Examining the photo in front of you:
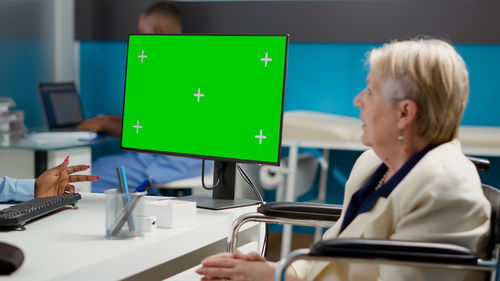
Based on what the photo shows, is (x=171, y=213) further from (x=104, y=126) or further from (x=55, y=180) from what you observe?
(x=104, y=126)

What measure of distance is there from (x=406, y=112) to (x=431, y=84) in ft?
0.26

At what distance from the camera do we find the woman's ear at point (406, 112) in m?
1.33

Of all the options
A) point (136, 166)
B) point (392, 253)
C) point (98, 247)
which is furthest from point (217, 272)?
point (136, 166)

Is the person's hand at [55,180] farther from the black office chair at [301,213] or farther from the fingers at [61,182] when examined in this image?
the black office chair at [301,213]

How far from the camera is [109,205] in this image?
1349mm

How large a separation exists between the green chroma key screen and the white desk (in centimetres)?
21

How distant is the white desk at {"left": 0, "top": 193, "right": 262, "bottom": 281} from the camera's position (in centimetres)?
113

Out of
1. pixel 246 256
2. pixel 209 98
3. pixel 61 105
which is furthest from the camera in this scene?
pixel 61 105

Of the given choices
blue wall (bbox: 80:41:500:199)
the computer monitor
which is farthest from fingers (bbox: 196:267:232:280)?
blue wall (bbox: 80:41:500:199)

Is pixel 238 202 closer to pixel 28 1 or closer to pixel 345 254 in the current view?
pixel 345 254

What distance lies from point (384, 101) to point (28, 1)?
3.26 metres

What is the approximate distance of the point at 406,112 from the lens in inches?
53.0

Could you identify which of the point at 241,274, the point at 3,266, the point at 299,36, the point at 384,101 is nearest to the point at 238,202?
the point at 241,274

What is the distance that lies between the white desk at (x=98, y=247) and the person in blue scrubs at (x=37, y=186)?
0.24ft
